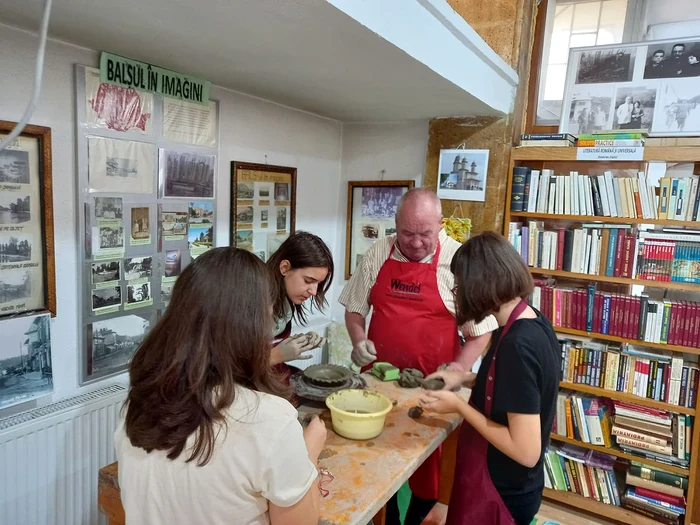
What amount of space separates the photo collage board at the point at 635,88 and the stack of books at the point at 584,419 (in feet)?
4.76

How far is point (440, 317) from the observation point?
2.08 m

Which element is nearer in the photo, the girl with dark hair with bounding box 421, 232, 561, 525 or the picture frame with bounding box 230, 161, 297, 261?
the girl with dark hair with bounding box 421, 232, 561, 525

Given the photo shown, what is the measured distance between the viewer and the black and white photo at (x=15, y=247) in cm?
165

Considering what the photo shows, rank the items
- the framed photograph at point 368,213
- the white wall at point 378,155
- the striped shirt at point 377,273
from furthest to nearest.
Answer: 1. the framed photograph at point 368,213
2. the white wall at point 378,155
3. the striped shirt at point 377,273

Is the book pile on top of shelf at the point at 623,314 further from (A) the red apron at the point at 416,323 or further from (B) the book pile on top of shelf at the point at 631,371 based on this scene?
(A) the red apron at the point at 416,323

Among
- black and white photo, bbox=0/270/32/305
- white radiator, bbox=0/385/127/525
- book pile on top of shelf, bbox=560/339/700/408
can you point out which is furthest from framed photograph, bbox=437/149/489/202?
black and white photo, bbox=0/270/32/305

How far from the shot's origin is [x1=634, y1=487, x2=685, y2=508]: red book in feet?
7.93

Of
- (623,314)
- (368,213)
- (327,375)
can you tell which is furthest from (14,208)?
(623,314)

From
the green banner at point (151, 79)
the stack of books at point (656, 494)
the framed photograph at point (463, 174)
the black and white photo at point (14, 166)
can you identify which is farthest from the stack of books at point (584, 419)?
the black and white photo at point (14, 166)

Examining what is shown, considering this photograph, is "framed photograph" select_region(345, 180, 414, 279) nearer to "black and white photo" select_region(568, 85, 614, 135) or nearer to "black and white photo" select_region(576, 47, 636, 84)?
"black and white photo" select_region(568, 85, 614, 135)

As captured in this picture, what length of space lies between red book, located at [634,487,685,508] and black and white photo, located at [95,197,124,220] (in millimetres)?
2866

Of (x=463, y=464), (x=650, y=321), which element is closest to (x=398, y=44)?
(x=463, y=464)

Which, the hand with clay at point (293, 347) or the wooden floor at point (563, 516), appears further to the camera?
the wooden floor at point (563, 516)

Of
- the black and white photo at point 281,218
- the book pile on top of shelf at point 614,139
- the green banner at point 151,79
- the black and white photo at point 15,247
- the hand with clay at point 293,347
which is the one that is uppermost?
the green banner at point 151,79
